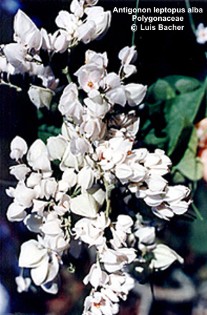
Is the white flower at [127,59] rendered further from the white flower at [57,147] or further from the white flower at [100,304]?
the white flower at [100,304]

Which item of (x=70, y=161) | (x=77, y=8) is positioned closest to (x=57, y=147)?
(x=70, y=161)

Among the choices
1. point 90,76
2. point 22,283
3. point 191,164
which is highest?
point 90,76

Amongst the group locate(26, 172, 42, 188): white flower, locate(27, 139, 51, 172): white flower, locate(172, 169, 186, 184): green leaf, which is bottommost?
locate(172, 169, 186, 184): green leaf

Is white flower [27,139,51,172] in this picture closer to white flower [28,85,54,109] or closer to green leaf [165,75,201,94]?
white flower [28,85,54,109]

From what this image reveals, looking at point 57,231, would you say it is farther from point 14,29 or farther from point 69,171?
point 14,29

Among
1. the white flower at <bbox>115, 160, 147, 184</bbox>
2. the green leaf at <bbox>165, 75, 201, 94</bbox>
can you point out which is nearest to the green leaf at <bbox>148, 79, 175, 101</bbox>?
the green leaf at <bbox>165, 75, 201, 94</bbox>

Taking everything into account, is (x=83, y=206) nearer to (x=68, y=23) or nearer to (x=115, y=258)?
(x=115, y=258)
